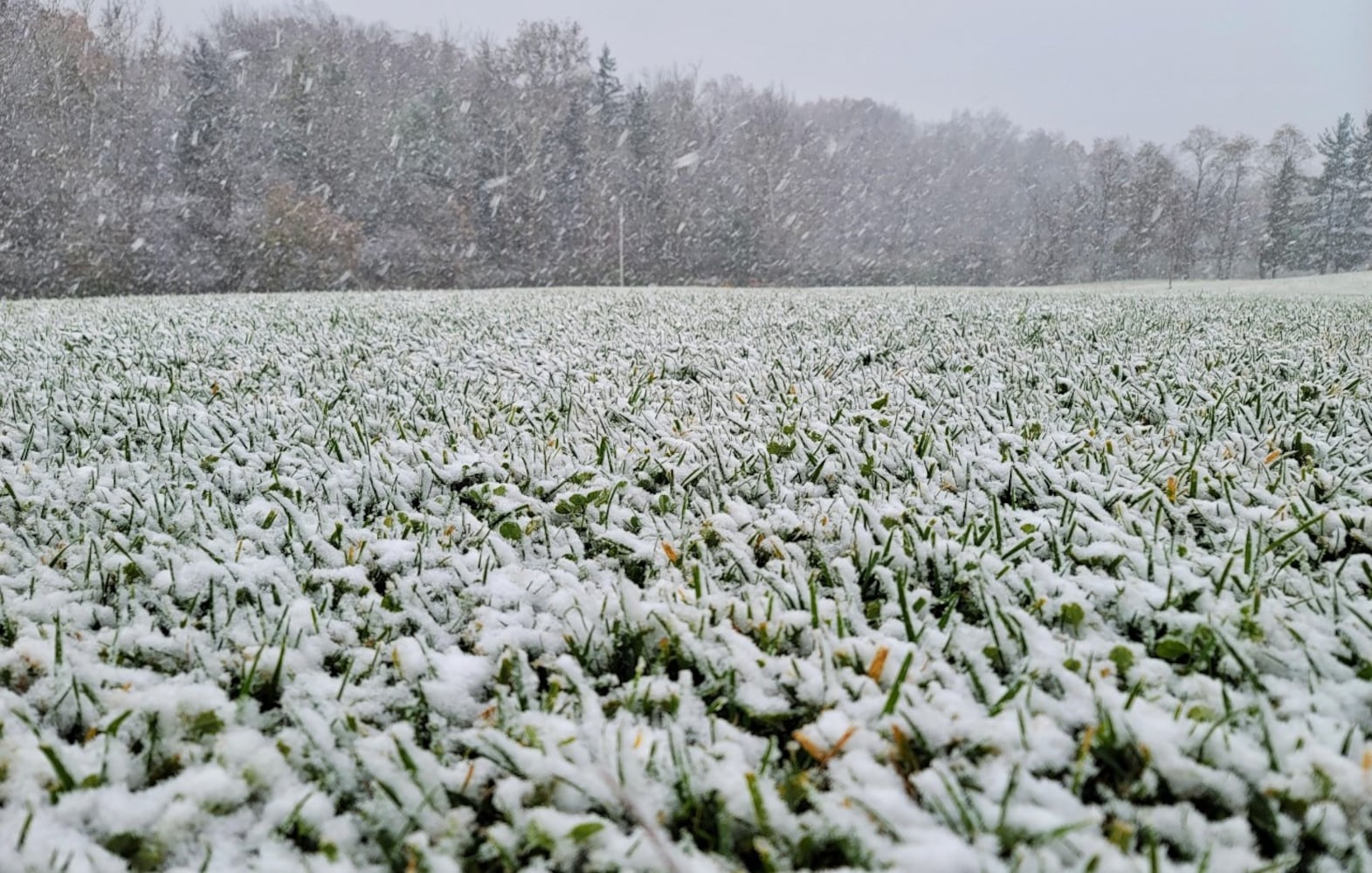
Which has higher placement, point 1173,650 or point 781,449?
point 781,449

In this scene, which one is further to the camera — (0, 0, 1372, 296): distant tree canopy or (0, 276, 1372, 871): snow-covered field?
(0, 0, 1372, 296): distant tree canopy

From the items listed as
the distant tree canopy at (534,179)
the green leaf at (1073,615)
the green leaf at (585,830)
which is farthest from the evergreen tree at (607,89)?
the green leaf at (585,830)

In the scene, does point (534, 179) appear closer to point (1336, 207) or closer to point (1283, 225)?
point (1283, 225)

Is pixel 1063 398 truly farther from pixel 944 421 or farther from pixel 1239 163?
pixel 1239 163

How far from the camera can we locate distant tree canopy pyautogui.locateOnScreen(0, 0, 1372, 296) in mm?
21641

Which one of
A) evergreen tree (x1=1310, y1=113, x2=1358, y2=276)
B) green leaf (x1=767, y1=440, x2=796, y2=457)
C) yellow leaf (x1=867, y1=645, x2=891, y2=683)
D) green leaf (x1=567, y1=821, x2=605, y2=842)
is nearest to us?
green leaf (x1=567, y1=821, x2=605, y2=842)

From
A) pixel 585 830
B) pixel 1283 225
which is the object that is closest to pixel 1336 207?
pixel 1283 225

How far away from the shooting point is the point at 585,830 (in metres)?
0.99

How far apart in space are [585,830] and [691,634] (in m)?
0.52

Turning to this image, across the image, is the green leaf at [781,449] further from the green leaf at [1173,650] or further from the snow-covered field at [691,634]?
the green leaf at [1173,650]

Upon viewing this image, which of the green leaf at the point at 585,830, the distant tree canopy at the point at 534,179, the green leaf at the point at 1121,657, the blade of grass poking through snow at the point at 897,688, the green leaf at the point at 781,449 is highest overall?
the distant tree canopy at the point at 534,179

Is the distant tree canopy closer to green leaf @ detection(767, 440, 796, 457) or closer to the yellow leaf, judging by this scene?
green leaf @ detection(767, 440, 796, 457)

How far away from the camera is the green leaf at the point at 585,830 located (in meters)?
0.99

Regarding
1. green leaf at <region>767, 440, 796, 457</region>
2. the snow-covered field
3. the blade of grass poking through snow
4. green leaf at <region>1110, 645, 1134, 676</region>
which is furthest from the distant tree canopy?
green leaf at <region>1110, 645, 1134, 676</region>
